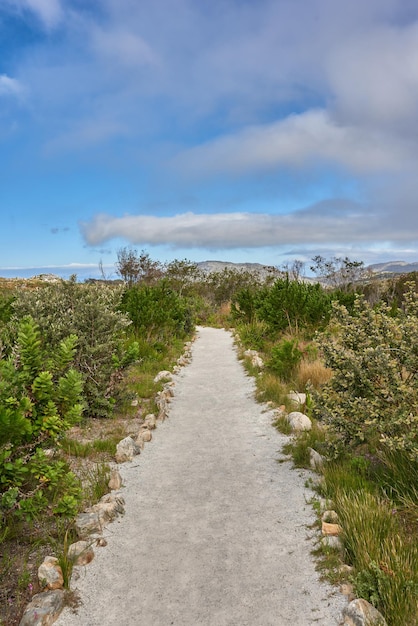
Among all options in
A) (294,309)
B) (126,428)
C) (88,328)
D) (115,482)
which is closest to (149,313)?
(294,309)

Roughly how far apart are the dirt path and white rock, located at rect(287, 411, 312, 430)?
30cm

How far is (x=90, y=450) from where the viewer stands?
5.79 meters

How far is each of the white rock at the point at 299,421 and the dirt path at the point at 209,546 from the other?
0.98ft

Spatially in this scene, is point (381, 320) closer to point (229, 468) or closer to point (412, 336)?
point (412, 336)

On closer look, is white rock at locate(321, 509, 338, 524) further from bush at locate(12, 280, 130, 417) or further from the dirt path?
bush at locate(12, 280, 130, 417)

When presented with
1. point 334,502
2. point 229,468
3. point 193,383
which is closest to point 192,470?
point 229,468

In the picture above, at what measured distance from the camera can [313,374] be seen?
8344 millimetres

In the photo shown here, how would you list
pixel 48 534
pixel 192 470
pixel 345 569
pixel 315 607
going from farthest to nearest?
pixel 192 470 → pixel 48 534 → pixel 345 569 → pixel 315 607

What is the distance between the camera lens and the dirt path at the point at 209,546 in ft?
9.83

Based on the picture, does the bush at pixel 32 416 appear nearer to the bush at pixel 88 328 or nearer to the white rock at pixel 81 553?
the white rock at pixel 81 553

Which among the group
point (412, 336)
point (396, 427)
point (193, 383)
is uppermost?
point (412, 336)

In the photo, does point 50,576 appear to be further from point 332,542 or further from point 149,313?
point 149,313

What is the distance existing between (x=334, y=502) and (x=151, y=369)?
717 cm

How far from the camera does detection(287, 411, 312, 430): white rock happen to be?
6.43m
